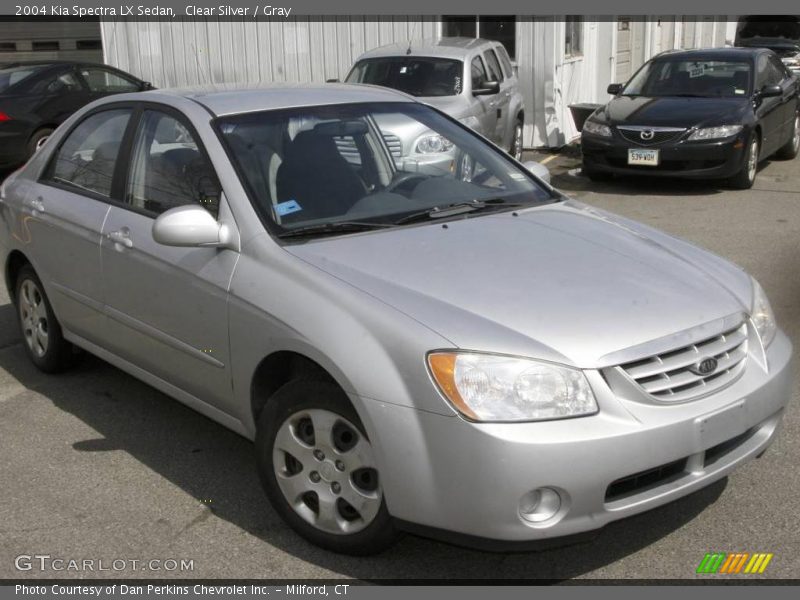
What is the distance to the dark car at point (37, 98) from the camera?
487 inches

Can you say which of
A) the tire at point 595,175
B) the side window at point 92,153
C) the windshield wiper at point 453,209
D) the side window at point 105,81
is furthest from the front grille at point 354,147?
the side window at point 105,81

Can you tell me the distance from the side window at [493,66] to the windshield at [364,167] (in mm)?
7350

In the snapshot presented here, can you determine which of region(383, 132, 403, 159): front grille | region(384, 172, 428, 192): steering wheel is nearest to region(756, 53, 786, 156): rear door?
region(383, 132, 403, 159): front grille

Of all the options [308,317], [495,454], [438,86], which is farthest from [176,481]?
[438,86]

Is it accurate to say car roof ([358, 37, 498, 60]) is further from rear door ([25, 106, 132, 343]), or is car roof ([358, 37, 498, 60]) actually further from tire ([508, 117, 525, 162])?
rear door ([25, 106, 132, 343])

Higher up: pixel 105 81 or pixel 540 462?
pixel 105 81

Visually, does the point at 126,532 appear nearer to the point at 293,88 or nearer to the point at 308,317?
the point at 308,317

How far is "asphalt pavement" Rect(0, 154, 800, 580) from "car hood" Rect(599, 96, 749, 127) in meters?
6.61

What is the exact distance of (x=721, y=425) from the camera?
11.1ft

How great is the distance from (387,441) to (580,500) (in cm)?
62

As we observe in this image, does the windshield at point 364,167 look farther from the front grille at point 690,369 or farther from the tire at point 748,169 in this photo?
the tire at point 748,169

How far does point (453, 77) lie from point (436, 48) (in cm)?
66

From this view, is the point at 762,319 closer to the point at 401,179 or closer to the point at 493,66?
the point at 401,179

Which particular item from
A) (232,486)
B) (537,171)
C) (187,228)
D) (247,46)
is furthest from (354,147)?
(247,46)
